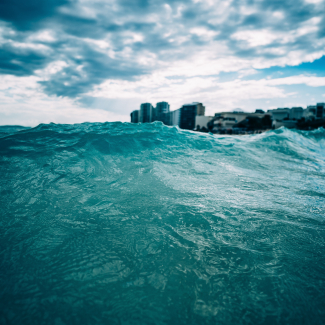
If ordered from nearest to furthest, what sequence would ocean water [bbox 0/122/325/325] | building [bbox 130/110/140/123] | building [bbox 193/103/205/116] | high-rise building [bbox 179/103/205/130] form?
1. ocean water [bbox 0/122/325/325]
2. high-rise building [bbox 179/103/205/130]
3. building [bbox 193/103/205/116]
4. building [bbox 130/110/140/123]

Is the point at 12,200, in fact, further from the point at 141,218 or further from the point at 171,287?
the point at 171,287

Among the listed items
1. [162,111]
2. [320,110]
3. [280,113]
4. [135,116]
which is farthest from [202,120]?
[320,110]

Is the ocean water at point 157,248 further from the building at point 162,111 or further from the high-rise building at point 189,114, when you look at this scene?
the building at point 162,111

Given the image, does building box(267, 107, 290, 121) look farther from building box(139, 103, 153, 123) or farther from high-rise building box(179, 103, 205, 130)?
building box(139, 103, 153, 123)

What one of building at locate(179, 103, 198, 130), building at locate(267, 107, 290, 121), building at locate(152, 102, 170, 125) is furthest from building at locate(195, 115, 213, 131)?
building at locate(152, 102, 170, 125)

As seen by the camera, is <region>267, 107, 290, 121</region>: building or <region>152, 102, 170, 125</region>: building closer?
<region>267, 107, 290, 121</region>: building

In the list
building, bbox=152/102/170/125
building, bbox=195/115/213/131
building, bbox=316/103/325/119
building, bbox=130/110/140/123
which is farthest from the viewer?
building, bbox=130/110/140/123

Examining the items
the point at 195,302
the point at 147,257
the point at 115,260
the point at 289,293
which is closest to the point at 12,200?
the point at 115,260

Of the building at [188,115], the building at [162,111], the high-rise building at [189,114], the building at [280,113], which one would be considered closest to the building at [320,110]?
the building at [280,113]
